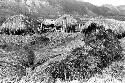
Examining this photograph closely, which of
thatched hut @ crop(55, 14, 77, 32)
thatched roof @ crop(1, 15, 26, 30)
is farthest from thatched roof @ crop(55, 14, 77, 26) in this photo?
thatched roof @ crop(1, 15, 26, 30)

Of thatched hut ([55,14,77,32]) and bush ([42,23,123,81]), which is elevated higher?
thatched hut ([55,14,77,32])

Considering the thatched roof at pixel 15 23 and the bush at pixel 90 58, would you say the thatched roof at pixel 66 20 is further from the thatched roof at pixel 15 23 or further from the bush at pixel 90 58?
the bush at pixel 90 58

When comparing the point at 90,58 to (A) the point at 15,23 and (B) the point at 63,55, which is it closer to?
(B) the point at 63,55

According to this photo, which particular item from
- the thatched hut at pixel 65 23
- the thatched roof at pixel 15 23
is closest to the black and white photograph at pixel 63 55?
the thatched roof at pixel 15 23

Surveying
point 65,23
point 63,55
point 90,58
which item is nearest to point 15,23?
point 65,23

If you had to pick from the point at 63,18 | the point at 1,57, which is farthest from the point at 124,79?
the point at 63,18

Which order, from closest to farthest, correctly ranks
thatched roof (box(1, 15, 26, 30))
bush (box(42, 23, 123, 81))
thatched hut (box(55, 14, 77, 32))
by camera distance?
bush (box(42, 23, 123, 81)), thatched roof (box(1, 15, 26, 30)), thatched hut (box(55, 14, 77, 32))

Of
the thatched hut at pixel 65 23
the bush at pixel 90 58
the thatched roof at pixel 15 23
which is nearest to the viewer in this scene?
the bush at pixel 90 58

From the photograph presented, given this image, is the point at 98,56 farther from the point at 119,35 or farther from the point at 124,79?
the point at 119,35

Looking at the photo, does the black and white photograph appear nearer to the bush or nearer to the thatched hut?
the bush

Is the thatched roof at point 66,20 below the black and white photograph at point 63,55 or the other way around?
the other way around

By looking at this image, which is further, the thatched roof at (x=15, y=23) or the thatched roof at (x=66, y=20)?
the thatched roof at (x=66, y=20)
